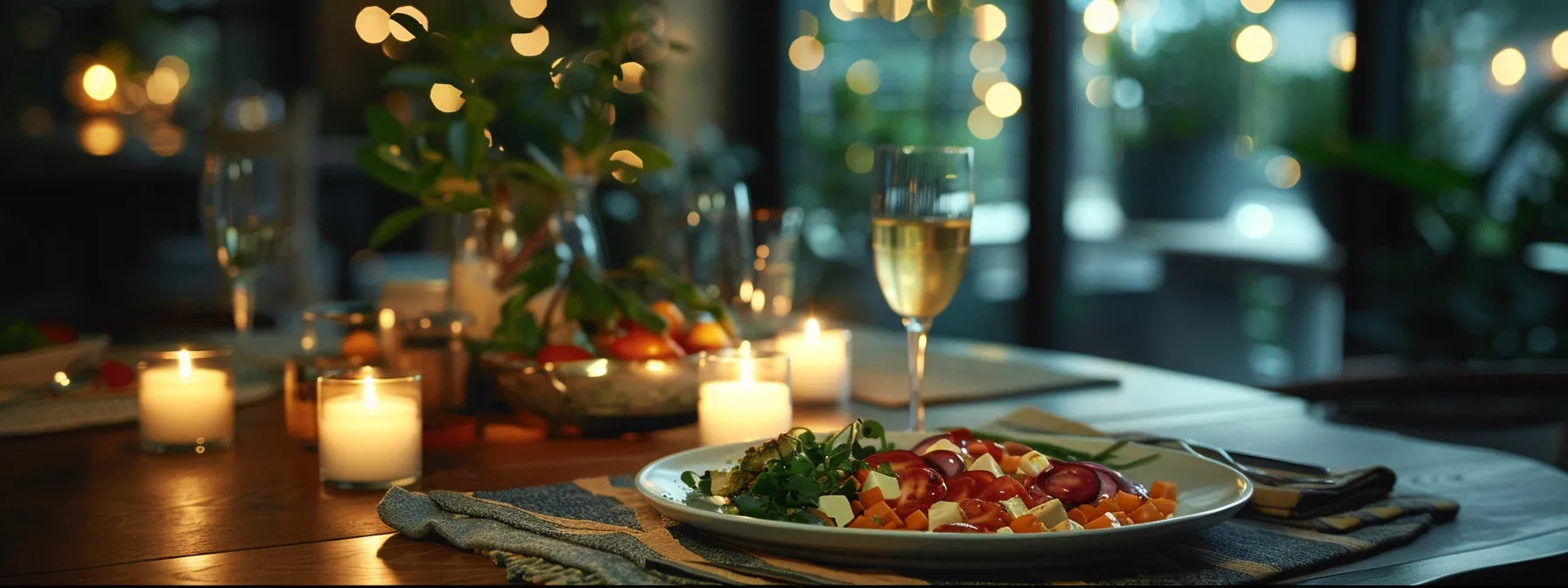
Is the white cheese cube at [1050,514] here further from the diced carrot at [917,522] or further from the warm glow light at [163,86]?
the warm glow light at [163,86]

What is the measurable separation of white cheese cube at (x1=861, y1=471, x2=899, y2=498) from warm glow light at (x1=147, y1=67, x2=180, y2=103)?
716cm

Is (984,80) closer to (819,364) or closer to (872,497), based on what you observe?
(819,364)

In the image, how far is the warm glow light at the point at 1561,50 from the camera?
2697 mm

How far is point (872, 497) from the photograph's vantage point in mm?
819

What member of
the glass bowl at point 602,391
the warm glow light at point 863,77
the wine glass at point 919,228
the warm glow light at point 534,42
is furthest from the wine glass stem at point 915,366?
the warm glow light at point 534,42

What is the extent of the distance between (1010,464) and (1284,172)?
108 inches

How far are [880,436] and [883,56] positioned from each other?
4102 mm

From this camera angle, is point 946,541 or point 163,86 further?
point 163,86

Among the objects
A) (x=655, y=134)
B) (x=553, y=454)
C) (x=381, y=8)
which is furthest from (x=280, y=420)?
(x=381, y=8)

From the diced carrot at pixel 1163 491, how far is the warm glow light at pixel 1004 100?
131 inches

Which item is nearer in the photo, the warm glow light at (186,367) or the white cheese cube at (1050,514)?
the white cheese cube at (1050,514)

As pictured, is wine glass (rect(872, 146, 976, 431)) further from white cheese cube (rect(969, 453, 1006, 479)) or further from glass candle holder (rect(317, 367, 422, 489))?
glass candle holder (rect(317, 367, 422, 489))

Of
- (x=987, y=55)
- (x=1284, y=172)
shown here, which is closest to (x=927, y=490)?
(x=1284, y=172)

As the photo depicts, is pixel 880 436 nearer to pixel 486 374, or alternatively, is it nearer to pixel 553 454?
pixel 553 454
